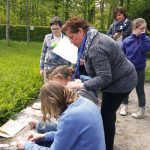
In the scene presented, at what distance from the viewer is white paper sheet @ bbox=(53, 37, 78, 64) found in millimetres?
5133

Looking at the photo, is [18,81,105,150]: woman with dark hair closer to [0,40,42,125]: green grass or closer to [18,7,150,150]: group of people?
[18,7,150,150]: group of people

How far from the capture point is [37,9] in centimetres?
2789

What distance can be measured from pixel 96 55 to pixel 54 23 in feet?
7.96

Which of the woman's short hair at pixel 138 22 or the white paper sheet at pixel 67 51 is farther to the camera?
the woman's short hair at pixel 138 22

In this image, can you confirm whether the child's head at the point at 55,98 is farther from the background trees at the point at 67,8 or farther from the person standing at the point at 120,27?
the background trees at the point at 67,8

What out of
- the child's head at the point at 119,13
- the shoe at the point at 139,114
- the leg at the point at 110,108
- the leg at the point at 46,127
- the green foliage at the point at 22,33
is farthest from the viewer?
the green foliage at the point at 22,33

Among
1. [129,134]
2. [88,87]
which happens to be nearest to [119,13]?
[129,134]

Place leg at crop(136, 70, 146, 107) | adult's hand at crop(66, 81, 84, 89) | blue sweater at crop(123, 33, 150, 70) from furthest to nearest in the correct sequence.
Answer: leg at crop(136, 70, 146, 107)
blue sweater at crop(123, 33, 150, 70)
adult's hand at crop(66, 81, 84, 89)

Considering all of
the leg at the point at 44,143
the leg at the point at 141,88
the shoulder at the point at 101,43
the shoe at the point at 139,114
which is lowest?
the shoe at the point at 139,114

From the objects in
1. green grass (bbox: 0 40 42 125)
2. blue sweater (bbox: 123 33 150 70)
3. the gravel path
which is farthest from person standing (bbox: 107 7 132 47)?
green grass (bbox: 0 40 42 125)

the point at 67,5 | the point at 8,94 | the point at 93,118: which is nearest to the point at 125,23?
the point at 8,94

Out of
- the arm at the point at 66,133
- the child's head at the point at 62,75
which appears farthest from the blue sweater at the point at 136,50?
the arm at the point at 66,133

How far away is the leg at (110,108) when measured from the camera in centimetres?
399

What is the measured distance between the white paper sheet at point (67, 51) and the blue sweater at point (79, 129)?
261 centimetres
